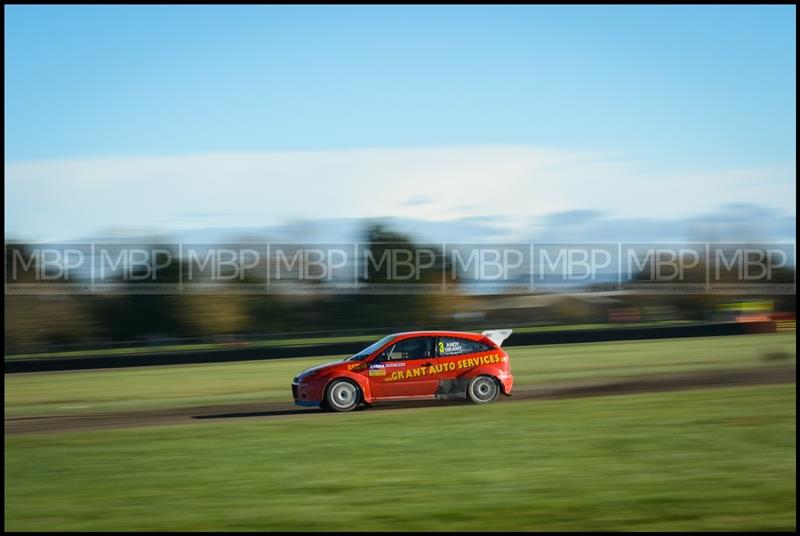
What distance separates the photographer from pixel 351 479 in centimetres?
912

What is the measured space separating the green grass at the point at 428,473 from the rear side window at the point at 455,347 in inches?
65.6

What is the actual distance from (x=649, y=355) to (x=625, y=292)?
34.7 m

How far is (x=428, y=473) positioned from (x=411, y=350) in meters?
6.48

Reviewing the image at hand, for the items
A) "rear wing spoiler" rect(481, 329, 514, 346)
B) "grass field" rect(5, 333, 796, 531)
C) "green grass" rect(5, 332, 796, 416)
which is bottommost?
"green grass" rect(5, 332, 796, 416)

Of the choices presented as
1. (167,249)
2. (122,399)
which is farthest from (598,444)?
(167,249)

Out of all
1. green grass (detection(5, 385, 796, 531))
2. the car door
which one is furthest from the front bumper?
green grass (detection(5, 385, 796, 531))

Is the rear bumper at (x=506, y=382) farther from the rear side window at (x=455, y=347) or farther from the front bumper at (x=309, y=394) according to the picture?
the front bumper at (x=309, y=394)

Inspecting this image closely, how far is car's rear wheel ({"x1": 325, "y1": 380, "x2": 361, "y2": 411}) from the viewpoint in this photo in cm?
1551

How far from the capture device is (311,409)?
53.2 feet

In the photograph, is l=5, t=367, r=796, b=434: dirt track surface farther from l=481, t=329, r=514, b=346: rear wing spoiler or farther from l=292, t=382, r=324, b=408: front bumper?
l=481, t=329, r=514, b=346: rear wing spoiler

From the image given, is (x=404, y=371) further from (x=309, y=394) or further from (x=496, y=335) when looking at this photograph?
(x=496, y=335)

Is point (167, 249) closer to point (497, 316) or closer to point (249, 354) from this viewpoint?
point (497, 316)

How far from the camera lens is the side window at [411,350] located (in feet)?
51.7

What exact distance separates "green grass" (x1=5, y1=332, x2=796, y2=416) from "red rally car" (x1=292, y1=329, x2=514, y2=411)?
3.86 metres
